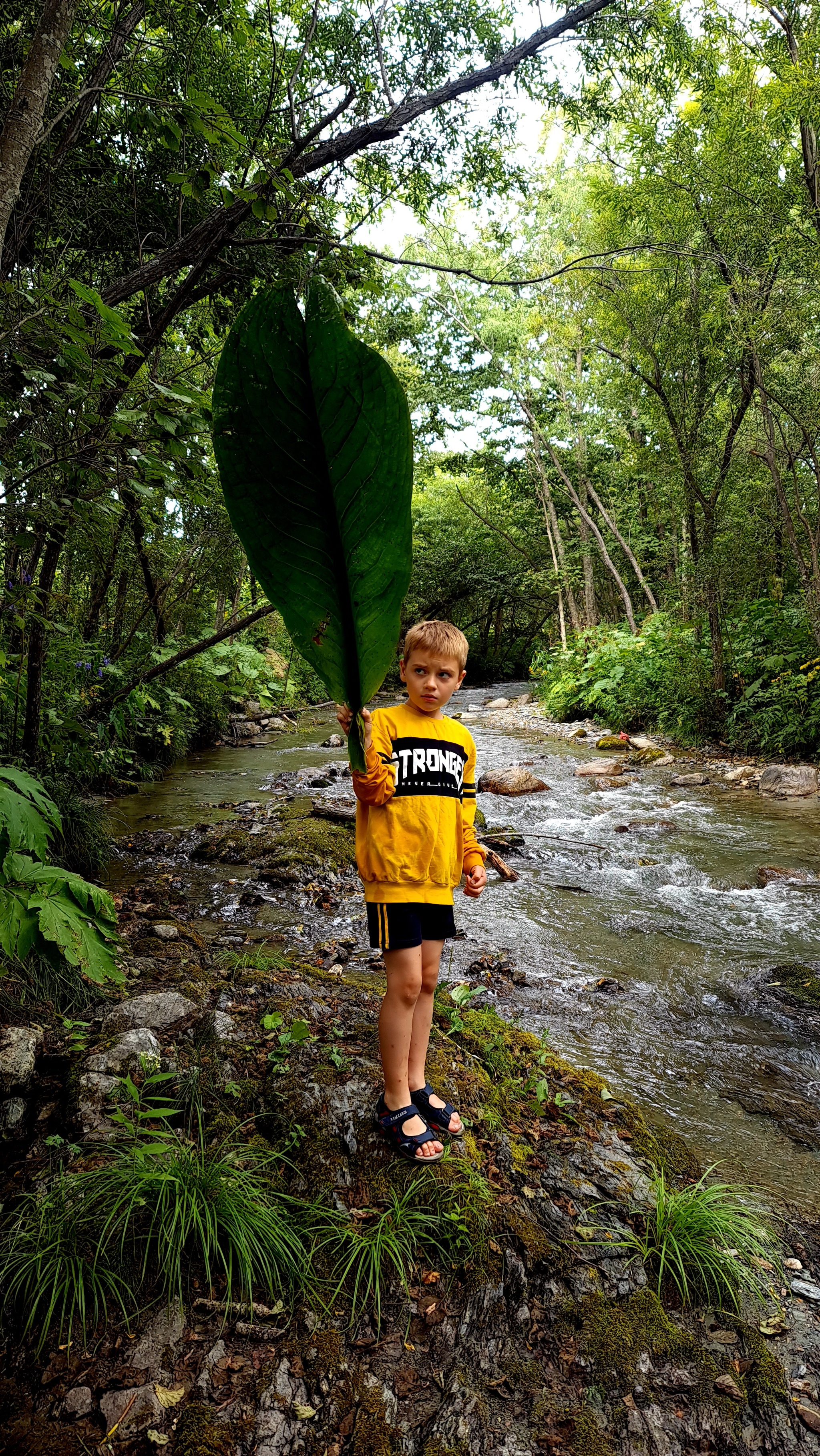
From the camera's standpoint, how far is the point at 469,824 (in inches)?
88.7

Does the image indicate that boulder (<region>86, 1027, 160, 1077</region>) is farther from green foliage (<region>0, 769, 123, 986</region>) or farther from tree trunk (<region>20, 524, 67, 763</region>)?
tree trunk (<region>20, 524, 67, 763</region>)

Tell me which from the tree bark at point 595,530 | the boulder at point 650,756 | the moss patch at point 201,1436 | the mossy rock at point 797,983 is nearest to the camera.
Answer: the moss patch at point 201,1436

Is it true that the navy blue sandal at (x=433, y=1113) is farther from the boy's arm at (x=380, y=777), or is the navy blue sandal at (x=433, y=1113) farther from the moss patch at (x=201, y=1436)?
the boy's arm at (x=380, y=777)

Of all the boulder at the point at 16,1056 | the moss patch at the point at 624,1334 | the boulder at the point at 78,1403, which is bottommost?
the moss patch at the point at 624,1334

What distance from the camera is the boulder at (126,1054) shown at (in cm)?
221

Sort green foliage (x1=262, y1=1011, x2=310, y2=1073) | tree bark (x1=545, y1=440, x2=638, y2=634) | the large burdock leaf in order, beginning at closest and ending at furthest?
1. the large burdock leaf
2. green foliage (x1=262, y1=1011, x2=310, y2=1073)
3. tree bark (x1=545, y1=440, x2=638, y2=634)

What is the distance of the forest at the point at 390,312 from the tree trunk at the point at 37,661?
0.06 ft

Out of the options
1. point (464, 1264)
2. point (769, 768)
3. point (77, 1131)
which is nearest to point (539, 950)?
point (464, 1264)

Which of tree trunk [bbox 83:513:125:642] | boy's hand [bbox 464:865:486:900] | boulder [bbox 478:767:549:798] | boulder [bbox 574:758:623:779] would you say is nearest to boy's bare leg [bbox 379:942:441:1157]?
boy's hand [bbox 464:865:486:900]

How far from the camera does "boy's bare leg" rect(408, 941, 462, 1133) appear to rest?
82.6 inches

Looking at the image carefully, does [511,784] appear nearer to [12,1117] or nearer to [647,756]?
[647,756]

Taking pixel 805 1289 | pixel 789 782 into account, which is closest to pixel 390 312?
pixel 789 782

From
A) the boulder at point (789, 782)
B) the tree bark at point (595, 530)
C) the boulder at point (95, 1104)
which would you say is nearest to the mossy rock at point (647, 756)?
the boulder at point (789, 782)

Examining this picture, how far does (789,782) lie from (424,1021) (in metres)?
7.56
